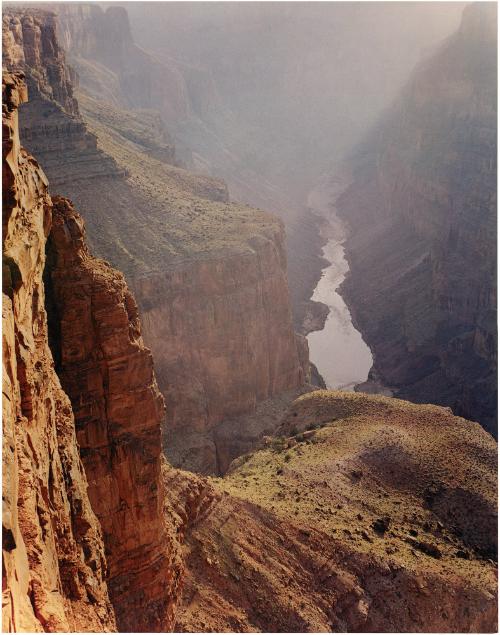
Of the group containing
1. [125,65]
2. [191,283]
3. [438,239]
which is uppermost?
[125,65]

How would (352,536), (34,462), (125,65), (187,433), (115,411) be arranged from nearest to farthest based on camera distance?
(34,462)
(115,411)
(352,536)
(187,433)
(125,65)

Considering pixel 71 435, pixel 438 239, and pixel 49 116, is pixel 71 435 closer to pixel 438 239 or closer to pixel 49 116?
pixel 49 116

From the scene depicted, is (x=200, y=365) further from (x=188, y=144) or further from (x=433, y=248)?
(x=188, y=144)

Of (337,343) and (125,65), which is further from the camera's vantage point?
(125,65)

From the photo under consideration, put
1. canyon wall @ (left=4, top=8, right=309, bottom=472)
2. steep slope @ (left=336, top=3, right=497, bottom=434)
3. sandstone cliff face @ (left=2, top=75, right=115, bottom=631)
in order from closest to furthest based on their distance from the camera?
sandstone cliff face @ (left=2, top=75, right=115, bottom=631) < canyon wall @ (left=4, top=8, right=309, bottom=472) < steep slope @ (left=336, top=3, right=497, bottom=434)

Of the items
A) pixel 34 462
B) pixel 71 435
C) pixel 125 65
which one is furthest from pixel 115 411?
pixel 125 65

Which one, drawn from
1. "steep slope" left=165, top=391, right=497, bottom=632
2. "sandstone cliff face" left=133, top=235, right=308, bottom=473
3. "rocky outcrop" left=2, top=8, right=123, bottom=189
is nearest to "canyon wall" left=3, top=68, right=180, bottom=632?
"steep slope" left=165, top=391, right=497, bottom=632

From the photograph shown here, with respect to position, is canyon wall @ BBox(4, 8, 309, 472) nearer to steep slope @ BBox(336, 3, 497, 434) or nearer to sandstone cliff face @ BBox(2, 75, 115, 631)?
steep slope @ BBox(336, 3, 497, 434)
